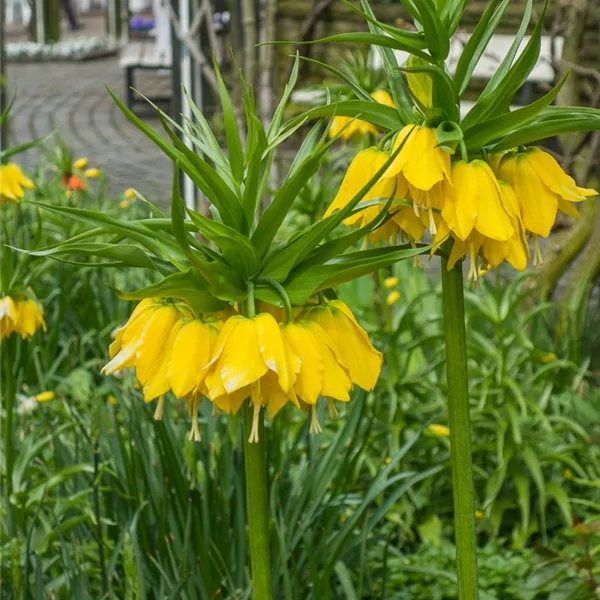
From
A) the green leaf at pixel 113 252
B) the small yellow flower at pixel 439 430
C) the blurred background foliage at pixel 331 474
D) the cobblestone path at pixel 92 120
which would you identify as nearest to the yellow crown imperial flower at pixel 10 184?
the blurred background foliage at pixel 331 474

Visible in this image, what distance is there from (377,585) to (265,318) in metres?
1.45

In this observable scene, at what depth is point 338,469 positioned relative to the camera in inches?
88.1

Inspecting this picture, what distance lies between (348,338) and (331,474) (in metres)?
1.02

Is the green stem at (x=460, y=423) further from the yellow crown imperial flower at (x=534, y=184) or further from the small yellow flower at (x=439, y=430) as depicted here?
the small yellow flower at (x=439, y=430)

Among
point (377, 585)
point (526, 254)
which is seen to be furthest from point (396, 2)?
point (526, 254)

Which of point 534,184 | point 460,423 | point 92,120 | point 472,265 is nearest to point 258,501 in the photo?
point 460,423

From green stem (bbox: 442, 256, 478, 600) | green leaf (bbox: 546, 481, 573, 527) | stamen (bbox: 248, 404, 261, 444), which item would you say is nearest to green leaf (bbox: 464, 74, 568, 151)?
green stem (bbox: 442, 256, 478, 600)

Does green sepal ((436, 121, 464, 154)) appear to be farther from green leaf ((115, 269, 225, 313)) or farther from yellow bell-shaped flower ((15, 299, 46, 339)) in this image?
yellow bell-shaped flower ((15, 299, 46, 339))

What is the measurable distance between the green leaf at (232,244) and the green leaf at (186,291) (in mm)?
Answer: 37

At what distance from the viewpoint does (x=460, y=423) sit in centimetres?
124

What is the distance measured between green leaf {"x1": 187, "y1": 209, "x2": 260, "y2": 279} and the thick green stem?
0.47 ft

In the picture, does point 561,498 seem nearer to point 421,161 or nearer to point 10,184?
point 10,184

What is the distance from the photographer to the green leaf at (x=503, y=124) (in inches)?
→ 44.5

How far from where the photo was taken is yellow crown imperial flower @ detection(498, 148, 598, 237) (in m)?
1.20
